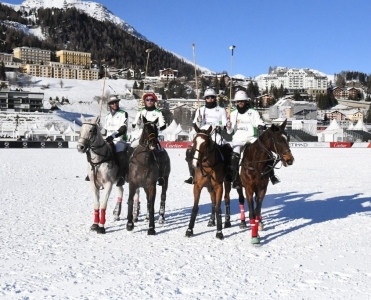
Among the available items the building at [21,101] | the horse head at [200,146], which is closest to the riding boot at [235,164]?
the horse head at [200,146]

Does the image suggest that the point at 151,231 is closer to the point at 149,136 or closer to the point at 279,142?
the point at 149,136

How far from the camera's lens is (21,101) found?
145 m

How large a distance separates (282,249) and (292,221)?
2.58 meters

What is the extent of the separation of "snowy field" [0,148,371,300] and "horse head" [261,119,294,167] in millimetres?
1482

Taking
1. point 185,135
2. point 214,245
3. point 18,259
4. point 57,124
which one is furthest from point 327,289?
point 57,124

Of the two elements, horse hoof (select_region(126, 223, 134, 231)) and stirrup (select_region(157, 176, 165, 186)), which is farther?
stirrup (select_region(157, 176, 165, 186))

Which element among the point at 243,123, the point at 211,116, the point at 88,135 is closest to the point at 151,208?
the point at 88,135

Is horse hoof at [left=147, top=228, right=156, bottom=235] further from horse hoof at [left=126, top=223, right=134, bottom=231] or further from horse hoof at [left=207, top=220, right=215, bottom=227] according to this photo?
horse hoof at [left=207, top=220, right=215, bottom=227]

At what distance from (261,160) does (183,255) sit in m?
2.35

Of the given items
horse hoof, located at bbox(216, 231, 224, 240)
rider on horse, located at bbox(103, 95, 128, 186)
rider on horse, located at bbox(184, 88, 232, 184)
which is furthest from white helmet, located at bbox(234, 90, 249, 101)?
horse hoof, located at bbox(216, 231, 224, 240)

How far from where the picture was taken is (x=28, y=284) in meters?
5.84

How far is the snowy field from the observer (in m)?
5.73

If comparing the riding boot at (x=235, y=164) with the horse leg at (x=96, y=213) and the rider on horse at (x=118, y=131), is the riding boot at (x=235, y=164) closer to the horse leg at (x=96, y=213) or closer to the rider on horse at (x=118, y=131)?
the rider on horse at (x=118, y=131)

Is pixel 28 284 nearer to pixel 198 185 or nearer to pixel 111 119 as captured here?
pixel 198 185
